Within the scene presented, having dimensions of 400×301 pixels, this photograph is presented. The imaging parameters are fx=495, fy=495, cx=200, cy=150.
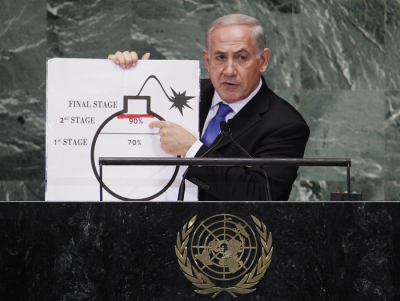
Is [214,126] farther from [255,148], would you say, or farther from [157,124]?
[157,124]

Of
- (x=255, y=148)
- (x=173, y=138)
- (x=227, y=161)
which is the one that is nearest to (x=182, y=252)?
(x=227, y=161)

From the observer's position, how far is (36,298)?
1.38 m

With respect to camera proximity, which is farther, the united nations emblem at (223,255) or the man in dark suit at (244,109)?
the man in dark suit at (244,109)

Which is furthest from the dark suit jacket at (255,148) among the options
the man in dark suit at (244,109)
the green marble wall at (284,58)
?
the green marble wall at (284,58)

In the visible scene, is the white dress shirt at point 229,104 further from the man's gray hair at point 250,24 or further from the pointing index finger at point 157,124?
the pointing index finger at point 157,124

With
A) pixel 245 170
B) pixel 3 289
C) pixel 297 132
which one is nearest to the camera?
pixel 3 289

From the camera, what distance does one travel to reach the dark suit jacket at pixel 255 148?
200 centimetres

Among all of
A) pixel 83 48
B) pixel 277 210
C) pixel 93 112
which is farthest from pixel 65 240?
pixel 83 48

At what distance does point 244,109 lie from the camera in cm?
238

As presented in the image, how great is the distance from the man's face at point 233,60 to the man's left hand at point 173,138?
39 cm

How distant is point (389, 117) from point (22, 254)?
3257 mm

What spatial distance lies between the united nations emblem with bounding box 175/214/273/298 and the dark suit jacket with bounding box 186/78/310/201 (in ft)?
1.87

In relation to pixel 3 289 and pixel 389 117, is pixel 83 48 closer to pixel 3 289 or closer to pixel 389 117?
pixel 389 117

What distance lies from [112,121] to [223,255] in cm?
91
